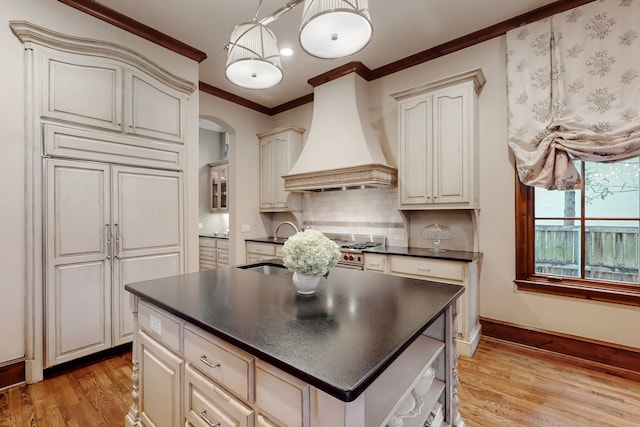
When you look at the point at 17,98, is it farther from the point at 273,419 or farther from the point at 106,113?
the point at 273,419

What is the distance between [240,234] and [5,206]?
2.71 metres

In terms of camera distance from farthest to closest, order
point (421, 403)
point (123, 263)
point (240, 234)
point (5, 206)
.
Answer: point (240, 234)
point (123, 263)
point (5, 206)
point (421, 403)

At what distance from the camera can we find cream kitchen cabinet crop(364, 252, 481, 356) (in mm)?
2652

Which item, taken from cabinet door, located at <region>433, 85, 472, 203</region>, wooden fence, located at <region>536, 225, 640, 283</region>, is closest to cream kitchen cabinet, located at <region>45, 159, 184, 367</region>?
cabinet door, located at <region>433, 85, 472, 203</region>

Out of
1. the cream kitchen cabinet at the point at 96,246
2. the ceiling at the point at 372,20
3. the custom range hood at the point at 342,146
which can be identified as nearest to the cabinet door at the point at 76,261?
the cream kitchen cabinet at the point at 96,246

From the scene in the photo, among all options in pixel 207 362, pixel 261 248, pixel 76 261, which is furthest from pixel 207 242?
pixel 207 362

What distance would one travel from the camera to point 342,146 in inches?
142

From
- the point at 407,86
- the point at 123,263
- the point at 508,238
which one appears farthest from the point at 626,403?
the point at 123,263

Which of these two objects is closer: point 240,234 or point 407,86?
point 407,86

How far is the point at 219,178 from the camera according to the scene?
6.06 metres

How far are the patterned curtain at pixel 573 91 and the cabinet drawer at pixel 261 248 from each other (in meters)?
3.04

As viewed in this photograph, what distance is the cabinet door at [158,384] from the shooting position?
1379 millimetres

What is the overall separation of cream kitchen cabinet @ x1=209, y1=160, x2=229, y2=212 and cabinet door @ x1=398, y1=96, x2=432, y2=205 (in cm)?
373

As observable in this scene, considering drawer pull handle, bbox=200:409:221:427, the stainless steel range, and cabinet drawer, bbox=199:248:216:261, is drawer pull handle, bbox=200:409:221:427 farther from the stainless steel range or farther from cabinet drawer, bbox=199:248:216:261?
cabinet drawer, bbox=199:248:216:261
